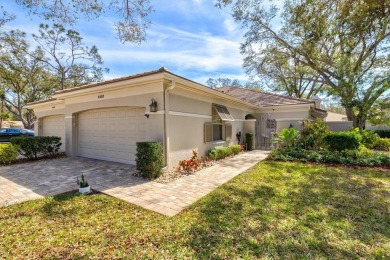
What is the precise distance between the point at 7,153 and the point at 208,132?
34.5ft

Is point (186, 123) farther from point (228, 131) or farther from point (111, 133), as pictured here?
point (228, 131)

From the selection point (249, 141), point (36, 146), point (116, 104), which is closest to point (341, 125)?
point (249, 141)

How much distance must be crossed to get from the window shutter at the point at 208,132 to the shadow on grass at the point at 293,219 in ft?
13.2

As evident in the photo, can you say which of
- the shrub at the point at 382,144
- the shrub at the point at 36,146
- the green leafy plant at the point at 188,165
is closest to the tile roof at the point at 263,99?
the shrub at the point at 382,144

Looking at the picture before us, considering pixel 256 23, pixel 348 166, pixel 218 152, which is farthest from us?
pixel 256 23

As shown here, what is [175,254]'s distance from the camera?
3.50m

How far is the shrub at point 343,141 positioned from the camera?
A: 11898mm

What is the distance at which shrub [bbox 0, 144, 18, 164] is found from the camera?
10.3 metres

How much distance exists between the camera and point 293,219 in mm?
4758

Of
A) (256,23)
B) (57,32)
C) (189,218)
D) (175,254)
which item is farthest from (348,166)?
(57,32)

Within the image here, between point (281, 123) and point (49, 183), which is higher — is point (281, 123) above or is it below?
above

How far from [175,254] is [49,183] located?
612 cm

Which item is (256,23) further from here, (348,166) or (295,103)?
(348,166)

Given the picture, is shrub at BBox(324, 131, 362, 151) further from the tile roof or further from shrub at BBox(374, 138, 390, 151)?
shrub at BBox(374, 138, 390, 151)
